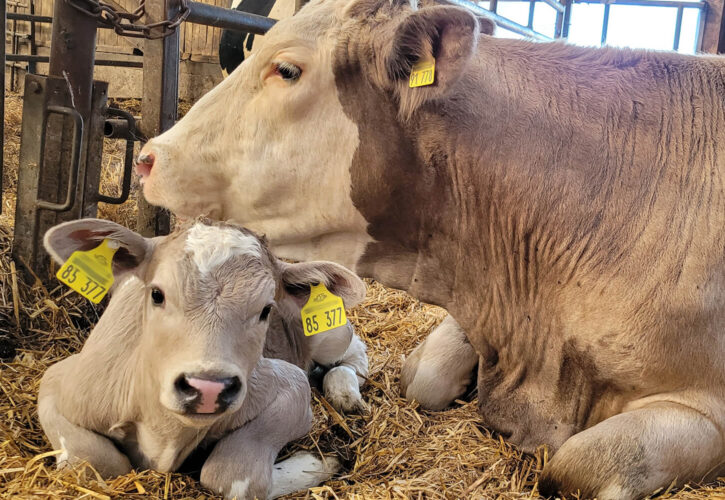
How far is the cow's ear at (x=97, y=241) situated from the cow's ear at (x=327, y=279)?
48cm

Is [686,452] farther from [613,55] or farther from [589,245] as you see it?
[613,55]

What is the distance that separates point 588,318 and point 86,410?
1.71 m

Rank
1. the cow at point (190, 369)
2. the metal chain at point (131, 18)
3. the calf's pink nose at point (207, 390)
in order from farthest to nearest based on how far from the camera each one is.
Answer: the metal chain at point (131, 18) → the cow at point (190, 369) → the calf's pink nose at point (207, 390)

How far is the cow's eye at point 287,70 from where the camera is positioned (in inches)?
105

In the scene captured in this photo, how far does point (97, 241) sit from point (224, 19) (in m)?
1.93

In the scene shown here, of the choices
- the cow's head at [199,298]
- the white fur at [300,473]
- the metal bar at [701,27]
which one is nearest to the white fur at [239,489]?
the white fur at [300,473]

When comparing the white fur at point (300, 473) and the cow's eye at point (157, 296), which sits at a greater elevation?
the cow's eye at point (157, 296)

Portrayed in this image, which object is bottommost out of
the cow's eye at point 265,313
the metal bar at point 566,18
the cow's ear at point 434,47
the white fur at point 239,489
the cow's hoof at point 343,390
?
the cow's hoof at point 343,390

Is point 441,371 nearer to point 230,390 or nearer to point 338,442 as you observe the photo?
point 338,442

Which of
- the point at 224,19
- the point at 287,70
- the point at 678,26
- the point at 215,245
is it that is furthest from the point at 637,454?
the point at 678,26

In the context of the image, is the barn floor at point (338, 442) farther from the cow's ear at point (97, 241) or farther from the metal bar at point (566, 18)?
the metal bar at point (566, 18)

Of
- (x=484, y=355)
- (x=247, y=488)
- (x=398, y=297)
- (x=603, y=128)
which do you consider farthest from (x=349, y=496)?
(x=398, y=297)

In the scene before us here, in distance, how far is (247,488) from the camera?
2338mm

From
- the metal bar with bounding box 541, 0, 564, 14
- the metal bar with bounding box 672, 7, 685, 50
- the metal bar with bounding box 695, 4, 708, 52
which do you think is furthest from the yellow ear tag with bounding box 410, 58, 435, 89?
the metal bar with bounding box 695, 4, 708, 52
